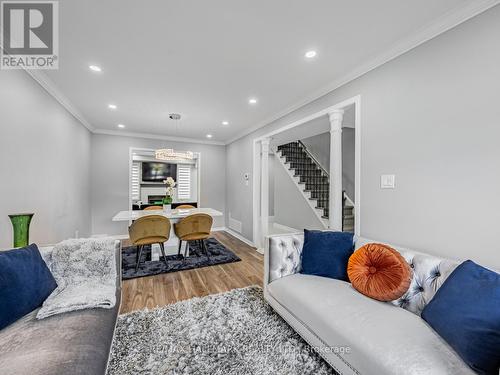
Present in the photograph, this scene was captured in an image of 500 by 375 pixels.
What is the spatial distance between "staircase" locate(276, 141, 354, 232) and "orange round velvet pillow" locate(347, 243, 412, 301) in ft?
10.2

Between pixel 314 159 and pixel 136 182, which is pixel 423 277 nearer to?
pixel 314 159

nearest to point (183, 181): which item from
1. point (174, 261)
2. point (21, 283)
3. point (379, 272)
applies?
point (174, 261)

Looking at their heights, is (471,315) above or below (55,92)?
below

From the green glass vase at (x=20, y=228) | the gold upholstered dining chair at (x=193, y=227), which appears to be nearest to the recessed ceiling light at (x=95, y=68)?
the green glass vase at (x=20, y=228)

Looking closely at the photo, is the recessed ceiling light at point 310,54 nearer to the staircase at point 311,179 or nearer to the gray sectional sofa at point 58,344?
the gray sectional sofa at point 58,344

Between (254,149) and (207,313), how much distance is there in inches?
128

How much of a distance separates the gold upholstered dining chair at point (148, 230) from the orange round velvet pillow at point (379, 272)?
8.37 ft

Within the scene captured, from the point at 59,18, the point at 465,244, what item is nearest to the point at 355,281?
the point at 465,244

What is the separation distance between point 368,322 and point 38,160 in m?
3.66

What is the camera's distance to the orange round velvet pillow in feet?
5.07

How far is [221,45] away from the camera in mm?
2033

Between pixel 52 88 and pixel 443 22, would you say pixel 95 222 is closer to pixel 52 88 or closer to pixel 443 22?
pixel 52 88

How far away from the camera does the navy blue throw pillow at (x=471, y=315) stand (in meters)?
1.00

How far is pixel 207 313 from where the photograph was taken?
7.07 ft
